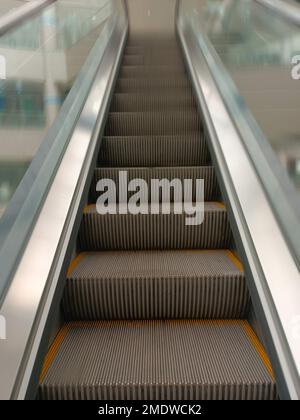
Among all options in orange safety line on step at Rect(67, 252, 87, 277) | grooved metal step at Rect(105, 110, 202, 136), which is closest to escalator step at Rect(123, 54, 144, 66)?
grooved metal step at Rect(105, 110, 202, 136)

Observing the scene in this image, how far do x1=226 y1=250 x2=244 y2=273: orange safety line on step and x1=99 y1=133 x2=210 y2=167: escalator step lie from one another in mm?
1008

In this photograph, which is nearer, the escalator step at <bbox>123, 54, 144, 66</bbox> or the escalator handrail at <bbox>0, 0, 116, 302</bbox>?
the escalator handrail at <bbox>0, 0, 116, 302</bbox>

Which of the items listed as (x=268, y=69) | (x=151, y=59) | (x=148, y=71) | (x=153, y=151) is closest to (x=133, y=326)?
(x=153, y=151)

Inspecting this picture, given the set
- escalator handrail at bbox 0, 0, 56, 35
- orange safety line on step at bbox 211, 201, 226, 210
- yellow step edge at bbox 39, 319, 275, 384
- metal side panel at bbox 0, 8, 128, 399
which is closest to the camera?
metal side panel at bbox 0, 8, 128, 399

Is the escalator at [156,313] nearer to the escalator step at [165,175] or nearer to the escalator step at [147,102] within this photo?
the escalator step at [165,175]

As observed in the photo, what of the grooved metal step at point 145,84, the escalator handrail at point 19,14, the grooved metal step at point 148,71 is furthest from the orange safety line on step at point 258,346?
the grooved metal step at point 148,71

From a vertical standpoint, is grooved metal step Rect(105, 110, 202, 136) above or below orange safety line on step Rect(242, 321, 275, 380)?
above

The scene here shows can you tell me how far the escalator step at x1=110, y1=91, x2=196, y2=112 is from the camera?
3.91m

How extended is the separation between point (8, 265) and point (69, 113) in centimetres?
146

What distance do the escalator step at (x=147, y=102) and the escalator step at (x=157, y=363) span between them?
2363mm

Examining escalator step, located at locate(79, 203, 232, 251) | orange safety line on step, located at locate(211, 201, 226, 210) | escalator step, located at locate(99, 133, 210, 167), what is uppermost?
escalator step, located at locate(99, 133, 210, 167)

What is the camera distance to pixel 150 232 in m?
2.45

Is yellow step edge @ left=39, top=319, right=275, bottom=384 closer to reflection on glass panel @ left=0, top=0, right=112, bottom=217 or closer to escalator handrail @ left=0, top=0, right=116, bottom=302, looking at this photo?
escalator handrail @ left=0, top=0, right=116, bottom=302

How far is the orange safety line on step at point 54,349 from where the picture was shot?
1.67 metres
